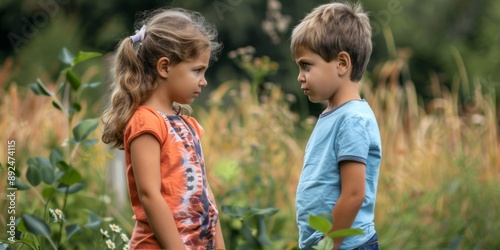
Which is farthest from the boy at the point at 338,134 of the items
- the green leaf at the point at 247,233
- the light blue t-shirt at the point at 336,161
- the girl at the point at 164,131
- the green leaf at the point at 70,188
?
the green leaf at the point at 70,188

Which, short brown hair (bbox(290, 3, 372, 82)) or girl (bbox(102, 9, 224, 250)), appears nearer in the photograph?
girl (bbox(102, 9, 224, 250))

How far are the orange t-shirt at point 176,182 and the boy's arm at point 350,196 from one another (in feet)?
1.31

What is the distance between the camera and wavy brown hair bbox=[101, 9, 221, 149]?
266cm

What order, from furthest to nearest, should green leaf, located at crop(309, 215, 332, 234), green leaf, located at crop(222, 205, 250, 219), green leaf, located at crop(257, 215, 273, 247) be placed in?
green leaf, located at crop(257, 215, 273, 247)
green leaf, located at crop(222, 205, 250, 219)
green leaf, located at crop(309, 215, 332, 234)

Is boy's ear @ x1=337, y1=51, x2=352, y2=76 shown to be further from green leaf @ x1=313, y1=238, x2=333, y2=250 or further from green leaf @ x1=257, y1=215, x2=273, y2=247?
green leaf @ x1=257, y1=215, x2=273, y2=247

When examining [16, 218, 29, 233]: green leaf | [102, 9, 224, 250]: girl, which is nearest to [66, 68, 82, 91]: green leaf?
[102, 9, 224, 250]: girl

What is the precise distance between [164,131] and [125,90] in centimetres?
20

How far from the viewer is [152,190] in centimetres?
250

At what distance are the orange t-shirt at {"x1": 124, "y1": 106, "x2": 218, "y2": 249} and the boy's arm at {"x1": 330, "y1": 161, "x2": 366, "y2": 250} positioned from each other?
400 millimetres

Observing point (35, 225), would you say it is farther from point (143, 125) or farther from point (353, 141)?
point (353, 141)

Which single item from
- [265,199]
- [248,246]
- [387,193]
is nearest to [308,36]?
[248,246]

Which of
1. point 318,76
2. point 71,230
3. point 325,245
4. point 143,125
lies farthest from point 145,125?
point 71,230

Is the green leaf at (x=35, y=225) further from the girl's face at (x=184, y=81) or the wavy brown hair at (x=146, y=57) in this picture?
the girl's face at (x=184, y=81)

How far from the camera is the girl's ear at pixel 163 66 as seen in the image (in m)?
2.66
